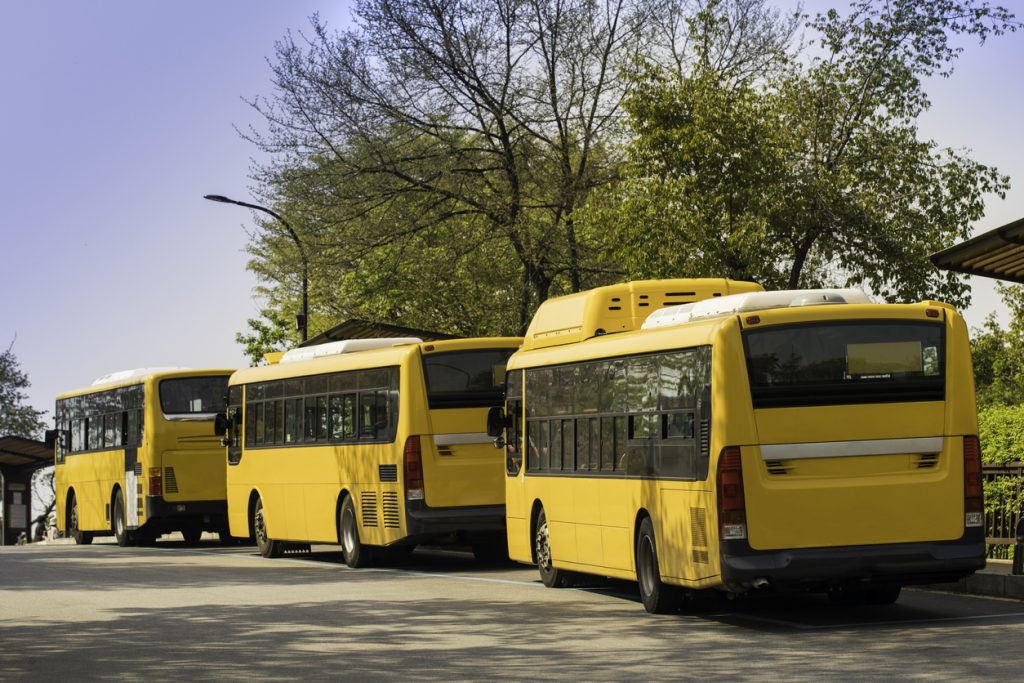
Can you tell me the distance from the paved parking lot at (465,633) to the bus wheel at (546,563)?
1.34 ft

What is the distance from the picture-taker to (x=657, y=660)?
38.9ft

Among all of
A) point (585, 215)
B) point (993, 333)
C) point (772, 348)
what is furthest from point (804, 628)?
point (993, 333)

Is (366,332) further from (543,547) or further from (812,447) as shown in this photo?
(812,447)

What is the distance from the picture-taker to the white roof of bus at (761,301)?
47.2 ft

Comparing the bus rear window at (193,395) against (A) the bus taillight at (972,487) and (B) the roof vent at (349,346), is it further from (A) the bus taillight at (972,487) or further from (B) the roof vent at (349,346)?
(A) the bus taillight at (972,487)

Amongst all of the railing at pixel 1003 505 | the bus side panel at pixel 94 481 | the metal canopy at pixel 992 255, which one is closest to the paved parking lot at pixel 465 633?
the railing at pixel 1003 505

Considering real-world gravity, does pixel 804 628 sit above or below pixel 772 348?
below

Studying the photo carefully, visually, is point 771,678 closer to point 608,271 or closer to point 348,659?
point 348,659

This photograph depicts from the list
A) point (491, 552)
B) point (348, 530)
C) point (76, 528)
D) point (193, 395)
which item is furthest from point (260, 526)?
point (76, 528)

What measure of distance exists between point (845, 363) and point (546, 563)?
585cm

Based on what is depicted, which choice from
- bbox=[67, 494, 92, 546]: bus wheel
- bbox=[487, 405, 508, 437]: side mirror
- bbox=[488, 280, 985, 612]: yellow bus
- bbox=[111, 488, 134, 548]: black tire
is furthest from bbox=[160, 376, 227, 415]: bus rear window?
bbox=[488, 280, 985, 612]: yellow bus

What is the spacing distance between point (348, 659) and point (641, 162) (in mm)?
24632

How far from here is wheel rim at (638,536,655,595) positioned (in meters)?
15.5

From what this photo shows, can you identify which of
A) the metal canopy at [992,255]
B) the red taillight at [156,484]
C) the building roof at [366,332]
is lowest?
the red taillight at [156,484]
